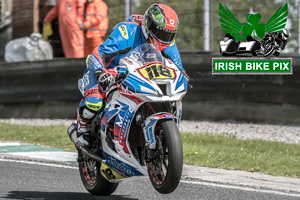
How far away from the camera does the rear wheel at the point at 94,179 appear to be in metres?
7.26

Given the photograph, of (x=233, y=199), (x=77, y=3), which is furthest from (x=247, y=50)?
(x=233, y=199)

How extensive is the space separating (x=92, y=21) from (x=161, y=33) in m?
8.17

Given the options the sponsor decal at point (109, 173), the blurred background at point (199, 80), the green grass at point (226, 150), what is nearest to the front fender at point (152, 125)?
the sponsor decal at point (109, 173)

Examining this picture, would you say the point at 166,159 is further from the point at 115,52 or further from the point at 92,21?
the point at 92,21

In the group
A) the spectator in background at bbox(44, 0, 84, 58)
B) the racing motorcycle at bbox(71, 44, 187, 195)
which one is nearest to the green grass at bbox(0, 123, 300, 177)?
the spectator in background at bbox(44, 0, 84, 58)

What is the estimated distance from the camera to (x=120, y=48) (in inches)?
273

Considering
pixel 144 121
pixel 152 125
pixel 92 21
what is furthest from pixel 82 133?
pixel 92 21

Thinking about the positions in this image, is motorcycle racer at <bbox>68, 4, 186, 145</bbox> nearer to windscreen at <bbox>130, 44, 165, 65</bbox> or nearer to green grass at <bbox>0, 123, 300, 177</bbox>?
windscreen at <bbox>130, 44, 165, 65</bbox>

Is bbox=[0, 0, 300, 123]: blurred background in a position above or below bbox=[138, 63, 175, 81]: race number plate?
below

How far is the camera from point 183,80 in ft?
21.0

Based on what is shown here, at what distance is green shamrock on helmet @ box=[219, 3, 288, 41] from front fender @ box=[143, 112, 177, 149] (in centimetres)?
711

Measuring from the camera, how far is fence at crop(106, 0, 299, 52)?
12789 mm

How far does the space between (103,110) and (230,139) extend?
15.4 feet

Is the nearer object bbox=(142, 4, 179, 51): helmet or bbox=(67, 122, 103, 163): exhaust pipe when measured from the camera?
bbox=(142, 4, 179, 51): helmet
